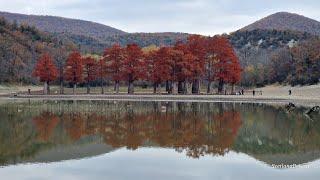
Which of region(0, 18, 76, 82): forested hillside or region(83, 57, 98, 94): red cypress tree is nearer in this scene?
region(83, 57, 98, 94): red cypress tree

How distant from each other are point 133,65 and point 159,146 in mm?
46174

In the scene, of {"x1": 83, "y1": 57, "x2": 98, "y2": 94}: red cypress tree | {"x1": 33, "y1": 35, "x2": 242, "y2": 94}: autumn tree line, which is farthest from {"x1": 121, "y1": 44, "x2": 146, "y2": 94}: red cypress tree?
{"x1": 83, "y1": 57, "x2": 98, "y2": 94}: red cypress tree

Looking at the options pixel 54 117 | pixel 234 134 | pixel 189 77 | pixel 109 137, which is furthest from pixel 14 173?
pixel 189 77

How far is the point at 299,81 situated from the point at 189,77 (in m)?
19.5

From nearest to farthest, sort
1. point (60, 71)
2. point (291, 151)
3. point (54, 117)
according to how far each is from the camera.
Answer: point (291, 151)
point (54, 117)
point (60, 71)

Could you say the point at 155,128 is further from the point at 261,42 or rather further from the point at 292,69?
the point at 261,42

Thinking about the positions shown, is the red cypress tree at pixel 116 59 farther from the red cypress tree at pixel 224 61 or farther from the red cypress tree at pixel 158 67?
the red cypress tree at pixel 224 61

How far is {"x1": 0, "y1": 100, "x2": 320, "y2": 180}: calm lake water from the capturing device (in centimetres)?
1494

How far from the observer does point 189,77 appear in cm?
6322

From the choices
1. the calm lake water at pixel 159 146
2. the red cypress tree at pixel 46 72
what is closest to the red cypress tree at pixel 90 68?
the red cypress tree at pixel 46 72

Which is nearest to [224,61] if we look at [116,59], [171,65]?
[171,65]

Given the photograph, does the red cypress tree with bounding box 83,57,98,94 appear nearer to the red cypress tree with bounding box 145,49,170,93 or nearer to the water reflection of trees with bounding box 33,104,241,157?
the red cypress tree with bounding box 145,49,170,93

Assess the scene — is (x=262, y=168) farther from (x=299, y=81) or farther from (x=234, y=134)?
(x=299, y=81)

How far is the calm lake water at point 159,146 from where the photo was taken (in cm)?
1494
